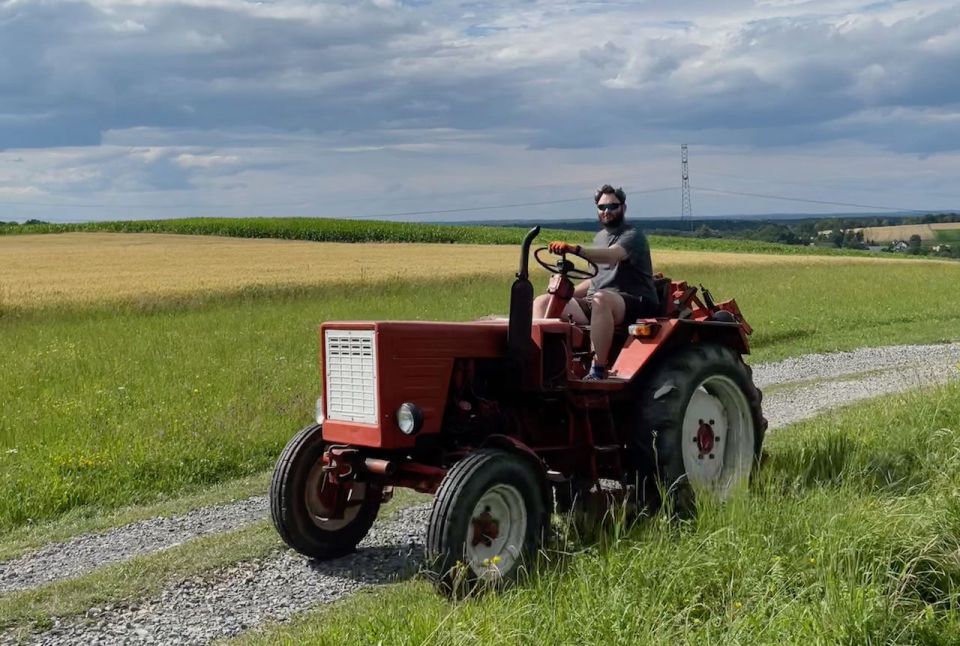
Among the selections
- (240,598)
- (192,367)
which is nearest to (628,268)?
(240,598)

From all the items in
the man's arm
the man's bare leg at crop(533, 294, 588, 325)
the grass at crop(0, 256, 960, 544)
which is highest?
the man's arm

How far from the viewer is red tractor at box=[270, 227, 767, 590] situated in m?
4.98

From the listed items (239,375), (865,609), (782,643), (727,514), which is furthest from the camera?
(239,375)

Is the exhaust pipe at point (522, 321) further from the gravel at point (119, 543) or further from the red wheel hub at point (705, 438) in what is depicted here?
the gravel at point (119, 543)

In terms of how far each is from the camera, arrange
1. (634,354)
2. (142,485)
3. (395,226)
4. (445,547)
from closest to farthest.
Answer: (445,547) < (634,354) < (142,485) < (395,226)

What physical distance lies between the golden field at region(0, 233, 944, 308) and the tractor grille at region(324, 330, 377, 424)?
15.5m

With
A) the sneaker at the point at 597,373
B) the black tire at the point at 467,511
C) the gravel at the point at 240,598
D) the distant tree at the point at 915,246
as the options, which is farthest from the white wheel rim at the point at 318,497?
the distant tree at the point at 915,246

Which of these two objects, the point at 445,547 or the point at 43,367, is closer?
the point at 445,547

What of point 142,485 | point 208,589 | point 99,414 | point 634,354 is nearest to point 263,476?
point 142,485

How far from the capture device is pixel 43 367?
38.8 ft

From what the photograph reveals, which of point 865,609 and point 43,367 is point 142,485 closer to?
point 43,367

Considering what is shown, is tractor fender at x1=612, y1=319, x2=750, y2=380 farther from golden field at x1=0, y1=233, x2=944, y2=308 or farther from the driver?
golden field at x1=0, y1=233, x2=944, y2=308

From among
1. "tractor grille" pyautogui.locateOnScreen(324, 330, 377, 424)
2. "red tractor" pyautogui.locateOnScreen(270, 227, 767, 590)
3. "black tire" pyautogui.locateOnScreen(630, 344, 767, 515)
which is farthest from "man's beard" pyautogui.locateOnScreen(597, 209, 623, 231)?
"tractor grille" pyautogui.locateOnScreen(324, 330, 377, 424)

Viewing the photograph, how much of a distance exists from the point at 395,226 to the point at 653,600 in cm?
5460
